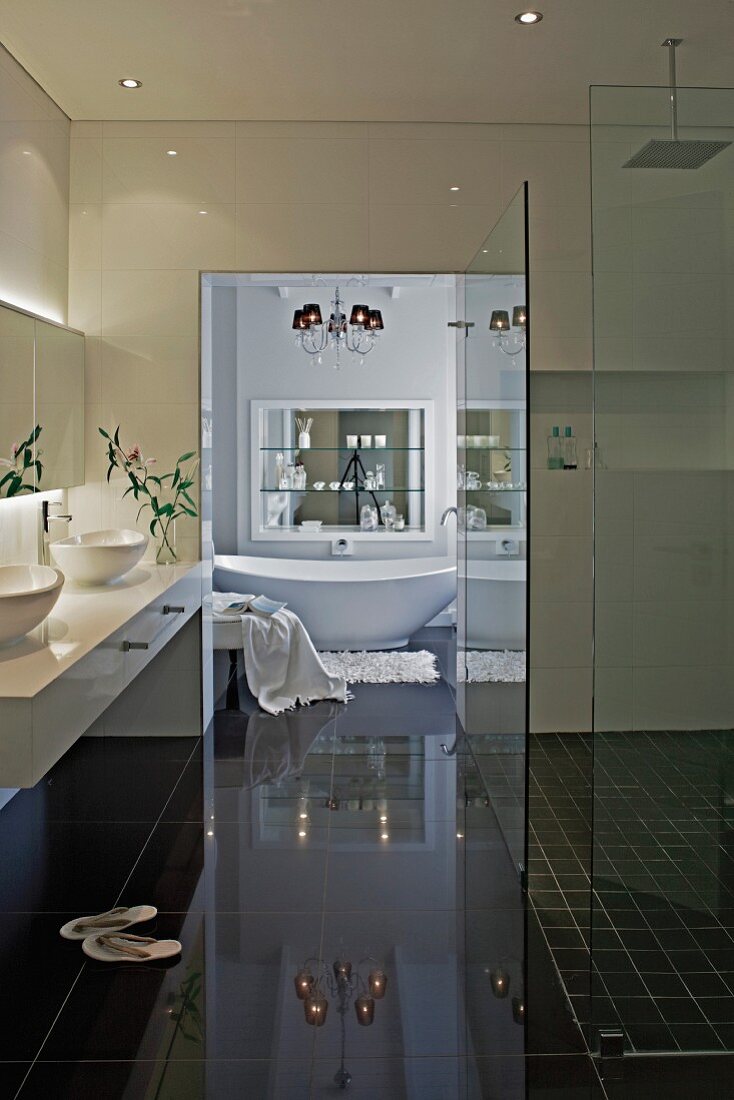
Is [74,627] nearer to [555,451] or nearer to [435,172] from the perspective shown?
[555,451]

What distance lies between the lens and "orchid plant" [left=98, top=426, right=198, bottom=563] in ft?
14.6

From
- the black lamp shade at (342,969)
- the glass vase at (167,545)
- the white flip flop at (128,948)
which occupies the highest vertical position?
the glass vase at (167,545)

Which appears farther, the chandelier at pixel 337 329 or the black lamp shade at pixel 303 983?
the chandelier at pixel 337 329

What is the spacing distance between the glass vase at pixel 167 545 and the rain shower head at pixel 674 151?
287 centimetres

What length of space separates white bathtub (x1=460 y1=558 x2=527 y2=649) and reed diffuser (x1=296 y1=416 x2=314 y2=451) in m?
3.72

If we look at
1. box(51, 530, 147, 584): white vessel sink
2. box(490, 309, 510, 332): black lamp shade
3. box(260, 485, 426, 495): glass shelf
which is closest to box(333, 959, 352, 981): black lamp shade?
box(51, 530, 147, 584): white vessel sink

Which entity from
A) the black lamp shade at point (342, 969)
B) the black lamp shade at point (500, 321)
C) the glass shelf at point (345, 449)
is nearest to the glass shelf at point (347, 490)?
the glass shelf at point (345, 449)

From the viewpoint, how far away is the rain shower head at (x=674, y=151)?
212 centimetres

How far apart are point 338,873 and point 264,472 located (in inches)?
193

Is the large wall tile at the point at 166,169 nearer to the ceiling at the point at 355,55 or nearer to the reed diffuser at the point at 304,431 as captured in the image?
the ceiling at the point at 355,55

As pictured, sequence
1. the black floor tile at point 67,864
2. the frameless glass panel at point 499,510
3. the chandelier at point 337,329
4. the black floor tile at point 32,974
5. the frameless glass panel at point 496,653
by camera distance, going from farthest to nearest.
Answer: the chandelier at point 337,329, the frameless glass panel at point 499,510, the black floor tile at point 67,864, the frameless glass panel at point 496,653, the black floor tile at point 32,974

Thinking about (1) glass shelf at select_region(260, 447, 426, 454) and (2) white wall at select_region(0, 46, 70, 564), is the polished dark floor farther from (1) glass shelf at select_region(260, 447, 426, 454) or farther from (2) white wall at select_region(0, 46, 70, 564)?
(1) glass shelf at select_region(260, 447, 426, 454)

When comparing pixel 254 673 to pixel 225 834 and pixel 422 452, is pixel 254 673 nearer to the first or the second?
pixel 225 834

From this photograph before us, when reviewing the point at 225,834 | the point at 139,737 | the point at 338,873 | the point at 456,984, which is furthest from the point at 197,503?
the point at 456,984
